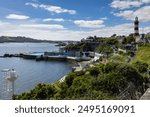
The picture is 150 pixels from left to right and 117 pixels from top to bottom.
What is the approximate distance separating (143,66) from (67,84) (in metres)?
2.79

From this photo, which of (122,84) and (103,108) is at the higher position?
(103,108)

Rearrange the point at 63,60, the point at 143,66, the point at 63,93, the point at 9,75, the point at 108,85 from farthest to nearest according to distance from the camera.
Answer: the point at 63,60, the point at 143,66, the point at 63,93, the point at 108,85, the point at 9,75

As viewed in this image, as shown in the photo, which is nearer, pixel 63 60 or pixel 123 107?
pixel 123 107

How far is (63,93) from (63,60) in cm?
3172

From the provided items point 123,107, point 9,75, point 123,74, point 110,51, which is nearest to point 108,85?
point 123,74

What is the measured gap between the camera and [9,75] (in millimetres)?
4211

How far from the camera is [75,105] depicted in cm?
176

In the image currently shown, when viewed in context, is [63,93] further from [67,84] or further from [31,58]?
[31,58]

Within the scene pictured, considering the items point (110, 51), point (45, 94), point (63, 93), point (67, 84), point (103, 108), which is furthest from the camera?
point (110, 51)

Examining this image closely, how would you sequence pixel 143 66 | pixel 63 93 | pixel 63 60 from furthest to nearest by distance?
1. pixel 63 60
2. pixel 143 66
3. pixel 63 93

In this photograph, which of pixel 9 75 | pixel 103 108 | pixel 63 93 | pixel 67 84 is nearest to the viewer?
pixel 103 108

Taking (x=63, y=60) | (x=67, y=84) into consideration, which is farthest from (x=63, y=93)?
(x=63, y=60)

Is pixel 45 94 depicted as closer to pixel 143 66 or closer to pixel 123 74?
pixel 123 74

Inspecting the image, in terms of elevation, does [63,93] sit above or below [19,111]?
below
